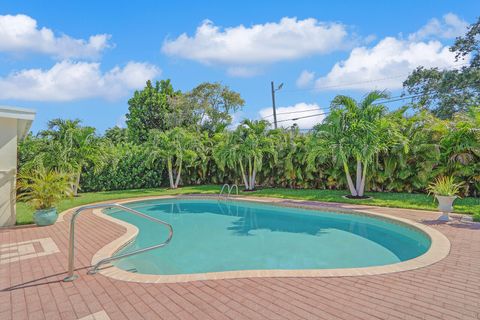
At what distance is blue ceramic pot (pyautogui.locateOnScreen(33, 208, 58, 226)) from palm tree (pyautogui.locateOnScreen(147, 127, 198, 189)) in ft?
31.7

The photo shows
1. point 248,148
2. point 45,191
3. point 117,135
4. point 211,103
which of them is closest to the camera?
point 45,191

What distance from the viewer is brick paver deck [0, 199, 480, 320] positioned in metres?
3.31

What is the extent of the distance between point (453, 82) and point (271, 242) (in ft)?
67.5

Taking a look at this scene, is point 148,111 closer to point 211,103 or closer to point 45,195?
point 211,103

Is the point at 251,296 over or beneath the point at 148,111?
beneath

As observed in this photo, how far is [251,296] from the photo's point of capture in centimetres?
374

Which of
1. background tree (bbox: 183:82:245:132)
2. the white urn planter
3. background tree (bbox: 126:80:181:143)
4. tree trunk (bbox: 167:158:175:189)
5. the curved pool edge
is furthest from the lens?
background tree (bbox: 126:80:181:143)

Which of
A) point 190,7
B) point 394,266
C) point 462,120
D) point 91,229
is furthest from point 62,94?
point 462,120

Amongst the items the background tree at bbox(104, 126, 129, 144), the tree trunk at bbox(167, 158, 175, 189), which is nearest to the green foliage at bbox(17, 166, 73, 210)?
the tree trunk at bbox(167, 158, 175, 189)

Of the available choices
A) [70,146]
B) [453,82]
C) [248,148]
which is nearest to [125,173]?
[70,146]

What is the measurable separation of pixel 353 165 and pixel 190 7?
953 cm

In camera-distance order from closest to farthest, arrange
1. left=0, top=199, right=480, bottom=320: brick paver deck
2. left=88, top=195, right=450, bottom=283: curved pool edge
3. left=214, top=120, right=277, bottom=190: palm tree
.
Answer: left=0, top=199, right=480, bottom=320: brick paver deck → left=88, top=195, right=450, bottom=283: curved pool edge → left=214, top=120, right=277, bottom=190: palm tree

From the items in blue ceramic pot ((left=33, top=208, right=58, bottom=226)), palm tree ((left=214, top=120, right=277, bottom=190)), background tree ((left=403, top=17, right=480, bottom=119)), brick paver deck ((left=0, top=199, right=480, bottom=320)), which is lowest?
brick paver deck ((left=0, top=199, right=480, bottom=320))

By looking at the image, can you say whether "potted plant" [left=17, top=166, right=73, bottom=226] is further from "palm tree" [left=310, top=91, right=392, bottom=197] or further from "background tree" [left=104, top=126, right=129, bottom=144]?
"background tree" [left=104, top=126, right=129, bottom=144]
